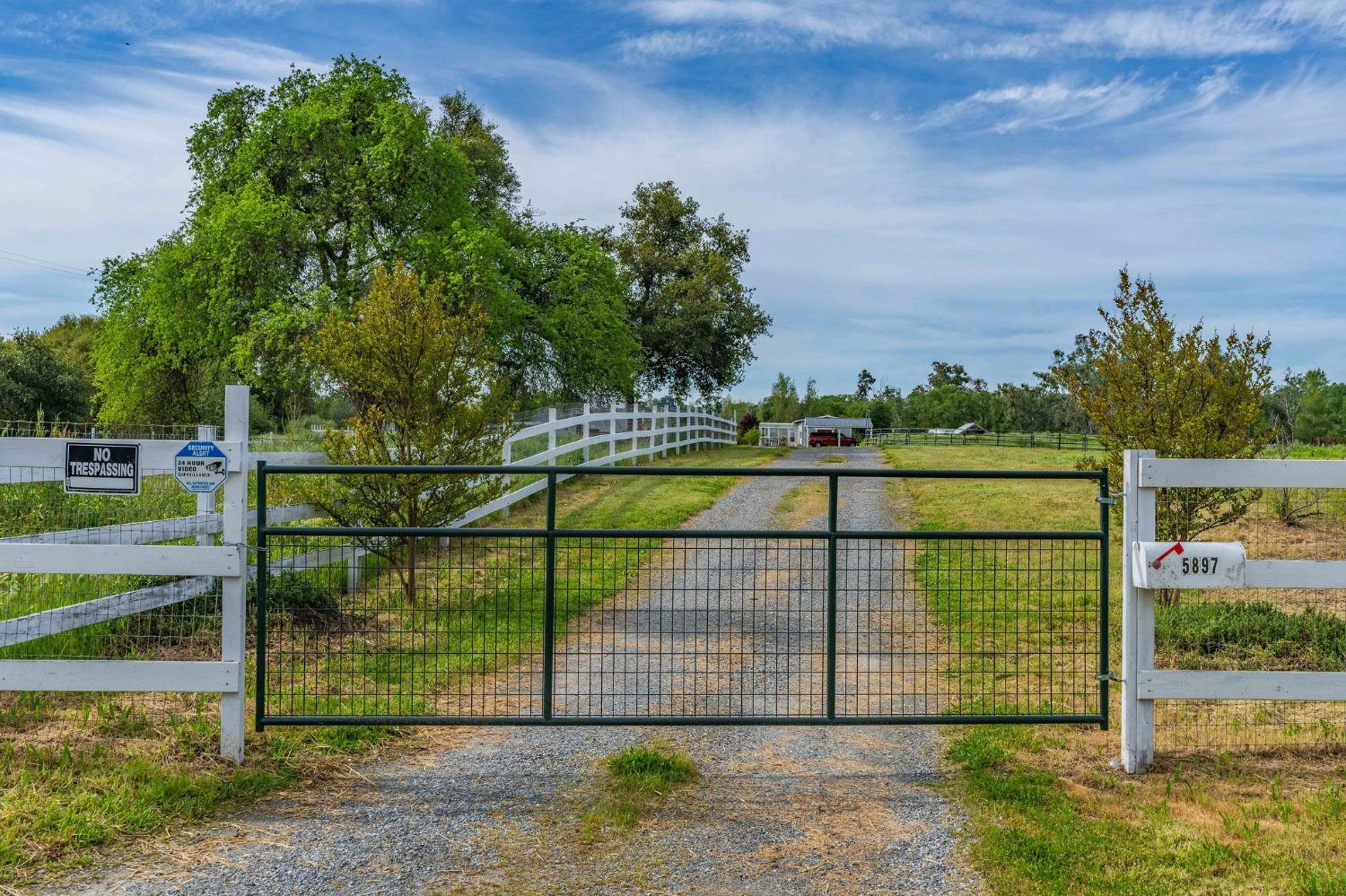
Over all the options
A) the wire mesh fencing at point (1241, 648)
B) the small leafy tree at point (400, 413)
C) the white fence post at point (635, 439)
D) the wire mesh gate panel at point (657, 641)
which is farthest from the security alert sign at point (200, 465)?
the white fence post at point (635, 439)

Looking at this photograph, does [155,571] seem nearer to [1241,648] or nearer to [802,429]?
[1241,648]

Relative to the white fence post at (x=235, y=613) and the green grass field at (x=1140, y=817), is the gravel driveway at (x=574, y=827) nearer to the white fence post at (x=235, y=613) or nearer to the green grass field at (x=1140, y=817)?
the green grass field at (x=1140, y=817)

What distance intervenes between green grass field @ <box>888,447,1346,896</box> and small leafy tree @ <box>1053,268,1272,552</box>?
250 cm

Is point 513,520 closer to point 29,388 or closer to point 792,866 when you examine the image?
point 792,866

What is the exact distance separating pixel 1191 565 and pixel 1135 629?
50 cm

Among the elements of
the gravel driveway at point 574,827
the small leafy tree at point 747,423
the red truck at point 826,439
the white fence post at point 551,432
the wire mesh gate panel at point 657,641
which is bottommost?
the gravel driveway at point 574,827

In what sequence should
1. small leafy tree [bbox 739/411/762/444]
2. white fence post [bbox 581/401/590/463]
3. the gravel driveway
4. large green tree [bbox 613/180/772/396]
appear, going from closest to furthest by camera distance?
the gravel driveway
white fence post [bbox 581/401/590/463]
large green tree [bbox 613/180/772/396]
small leafy tree [bbox 739/411/762/444]

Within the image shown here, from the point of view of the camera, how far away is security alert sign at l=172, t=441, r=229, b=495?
569cm

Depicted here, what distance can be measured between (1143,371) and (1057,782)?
6.01 metres

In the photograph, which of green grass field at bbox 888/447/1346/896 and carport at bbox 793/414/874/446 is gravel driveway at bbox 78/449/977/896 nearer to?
green grass field at bbox 888/447/1346/896

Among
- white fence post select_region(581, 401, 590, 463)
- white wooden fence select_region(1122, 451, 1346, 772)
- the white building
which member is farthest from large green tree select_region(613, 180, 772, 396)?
white wooden fence select_region(1122, 451, 1346, 772)

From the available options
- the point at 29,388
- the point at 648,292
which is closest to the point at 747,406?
the point at 648,292

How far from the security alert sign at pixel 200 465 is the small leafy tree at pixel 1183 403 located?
27.0 feet

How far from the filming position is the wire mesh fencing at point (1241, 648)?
6.58m
